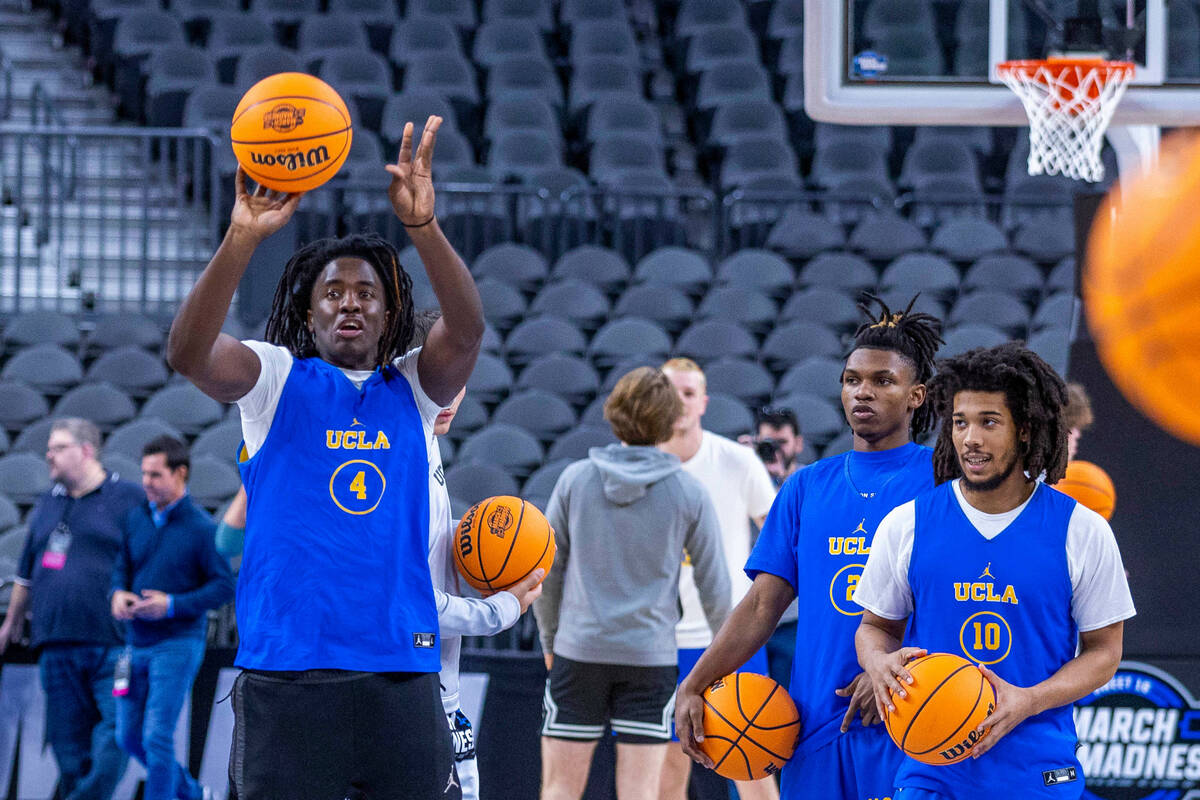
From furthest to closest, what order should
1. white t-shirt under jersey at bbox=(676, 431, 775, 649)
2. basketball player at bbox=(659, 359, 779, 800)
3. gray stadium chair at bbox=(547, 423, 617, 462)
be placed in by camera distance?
gray stadium chair at bbox=(547, 423, 617, 462), white t-shirt under jersey at bbox=(676, 431, 775, 649), basketball player at bbox=(659, 359, 779, 800)

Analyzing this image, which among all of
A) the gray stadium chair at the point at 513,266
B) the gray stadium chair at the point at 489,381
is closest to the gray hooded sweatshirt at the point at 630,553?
the gray stadium chair at the point at 489,381

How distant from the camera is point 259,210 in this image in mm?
3326

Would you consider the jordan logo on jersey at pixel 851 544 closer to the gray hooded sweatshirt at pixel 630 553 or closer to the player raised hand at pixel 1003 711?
the player raised hand at pixel 1003 711

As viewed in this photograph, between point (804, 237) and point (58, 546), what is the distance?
19.7 ft

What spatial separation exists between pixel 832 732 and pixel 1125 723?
146 inches

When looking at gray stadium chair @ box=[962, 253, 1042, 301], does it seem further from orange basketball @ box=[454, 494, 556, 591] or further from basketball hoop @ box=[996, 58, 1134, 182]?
orange basketball @ box=[454, 494, 556, 591]

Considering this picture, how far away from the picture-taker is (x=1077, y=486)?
18.9 feet

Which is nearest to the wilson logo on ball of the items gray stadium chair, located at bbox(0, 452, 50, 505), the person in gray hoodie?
the person in gray hoodie

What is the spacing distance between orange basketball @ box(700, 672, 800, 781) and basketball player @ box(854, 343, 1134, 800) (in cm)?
39

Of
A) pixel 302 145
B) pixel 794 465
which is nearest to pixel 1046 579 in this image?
pixel 302 145

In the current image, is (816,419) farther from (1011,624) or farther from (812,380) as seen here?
(1011,624)

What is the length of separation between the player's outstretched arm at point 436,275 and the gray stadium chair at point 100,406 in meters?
6.54

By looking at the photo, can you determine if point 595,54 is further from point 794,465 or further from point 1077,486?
point 1077,486

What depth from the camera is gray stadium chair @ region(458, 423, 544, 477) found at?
29.9 ft
